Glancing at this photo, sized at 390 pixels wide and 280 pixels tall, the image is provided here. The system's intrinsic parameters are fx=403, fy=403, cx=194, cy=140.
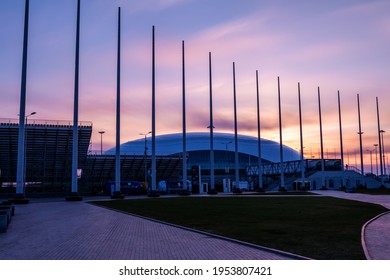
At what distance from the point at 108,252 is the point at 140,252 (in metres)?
1.00

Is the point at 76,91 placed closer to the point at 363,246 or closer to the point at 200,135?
the point at 363,246

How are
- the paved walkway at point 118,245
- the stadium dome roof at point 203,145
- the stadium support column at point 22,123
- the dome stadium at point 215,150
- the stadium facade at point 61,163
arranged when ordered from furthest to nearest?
1. the stadium dome roof at point 203,145
2. the dome stadium at point 215,150
3. the stadium facade at point 61,163
4. the stadium support column at point 22,123
5. the paved walkway at point 118,245

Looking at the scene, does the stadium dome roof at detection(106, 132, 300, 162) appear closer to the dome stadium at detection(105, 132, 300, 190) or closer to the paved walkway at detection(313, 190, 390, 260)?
the dome stadium at detection(105, 132, 300, 190)

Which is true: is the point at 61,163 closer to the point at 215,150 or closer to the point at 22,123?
the point at 22,123

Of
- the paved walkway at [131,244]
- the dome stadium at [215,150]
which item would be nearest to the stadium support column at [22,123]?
the paved walkway at [131,244]

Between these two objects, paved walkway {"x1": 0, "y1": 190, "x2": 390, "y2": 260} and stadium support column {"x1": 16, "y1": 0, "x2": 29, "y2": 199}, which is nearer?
paved walkway {"x1": 0, "y1": 190, "x2": 390, "y2": 260}

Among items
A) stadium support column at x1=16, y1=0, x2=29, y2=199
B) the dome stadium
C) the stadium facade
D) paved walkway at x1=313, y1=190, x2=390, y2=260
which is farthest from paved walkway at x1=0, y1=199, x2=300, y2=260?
the dome stadium

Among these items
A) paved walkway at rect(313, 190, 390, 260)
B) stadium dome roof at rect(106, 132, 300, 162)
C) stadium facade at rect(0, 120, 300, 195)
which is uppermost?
stadium dome roof at rect(106, 132, 300, 162)

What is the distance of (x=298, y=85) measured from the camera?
8250 cm

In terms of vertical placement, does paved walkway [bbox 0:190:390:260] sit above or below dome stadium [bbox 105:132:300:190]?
Answer: below

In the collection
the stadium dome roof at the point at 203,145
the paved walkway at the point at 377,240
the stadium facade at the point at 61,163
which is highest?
the stadium dome roof at the point at 203,145

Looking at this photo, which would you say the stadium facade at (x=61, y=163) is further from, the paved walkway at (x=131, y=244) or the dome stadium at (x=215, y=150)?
the paved walkway at (x=131, y=244)

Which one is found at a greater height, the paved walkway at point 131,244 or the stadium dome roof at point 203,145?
the stadium dome roof at point 203,145

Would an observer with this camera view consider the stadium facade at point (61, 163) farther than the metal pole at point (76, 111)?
Yes
